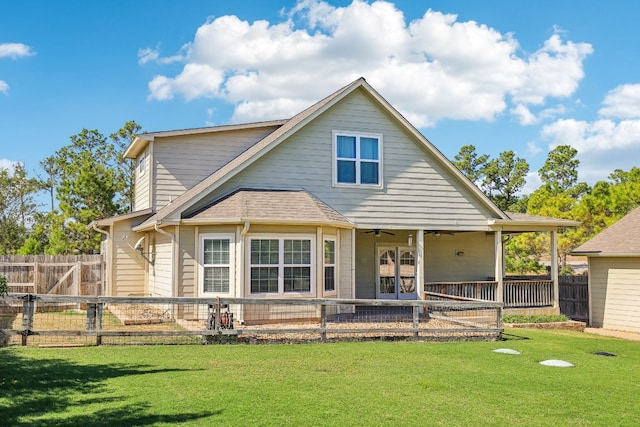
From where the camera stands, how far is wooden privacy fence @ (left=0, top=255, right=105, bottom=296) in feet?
58.7

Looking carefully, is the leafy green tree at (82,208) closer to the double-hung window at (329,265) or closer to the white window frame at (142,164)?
the white window frame at (142,164)

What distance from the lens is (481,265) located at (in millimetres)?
21203

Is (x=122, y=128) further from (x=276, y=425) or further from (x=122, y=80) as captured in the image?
(x=276, y=425)

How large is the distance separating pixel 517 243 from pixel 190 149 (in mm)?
18551

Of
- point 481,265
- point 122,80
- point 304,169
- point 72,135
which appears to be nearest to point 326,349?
point 304,169

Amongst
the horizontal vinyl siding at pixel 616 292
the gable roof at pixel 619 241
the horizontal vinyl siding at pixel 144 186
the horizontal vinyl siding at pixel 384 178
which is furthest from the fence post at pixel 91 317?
the horizontal vinyl siding at pixel 616 292

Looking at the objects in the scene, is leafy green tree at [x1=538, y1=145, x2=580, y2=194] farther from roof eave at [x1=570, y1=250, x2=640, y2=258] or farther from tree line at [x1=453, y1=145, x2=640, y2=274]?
roof eave at [x1=570, y1=250, x2=640, y2=258]

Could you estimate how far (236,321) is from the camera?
13789 mm

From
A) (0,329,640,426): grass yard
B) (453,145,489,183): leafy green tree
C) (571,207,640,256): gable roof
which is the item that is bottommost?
(0,329,640,426): grass yard

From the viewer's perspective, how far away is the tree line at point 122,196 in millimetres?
26953

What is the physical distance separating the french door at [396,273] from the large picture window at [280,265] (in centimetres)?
597

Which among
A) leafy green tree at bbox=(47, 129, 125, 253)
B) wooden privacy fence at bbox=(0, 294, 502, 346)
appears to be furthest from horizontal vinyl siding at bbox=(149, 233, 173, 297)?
leafy green tree at bbox=(47, 129, 125, 253)

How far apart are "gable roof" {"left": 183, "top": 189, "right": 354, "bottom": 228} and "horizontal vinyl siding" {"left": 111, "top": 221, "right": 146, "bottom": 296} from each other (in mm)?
4549

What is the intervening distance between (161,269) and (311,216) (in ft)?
16.2
